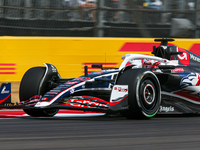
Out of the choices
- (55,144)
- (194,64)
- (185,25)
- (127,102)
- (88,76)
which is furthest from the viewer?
(185,25)

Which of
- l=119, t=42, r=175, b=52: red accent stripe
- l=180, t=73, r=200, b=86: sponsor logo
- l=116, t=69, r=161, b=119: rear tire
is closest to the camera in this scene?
l=116, t=69, r=161, b=119: rear tire

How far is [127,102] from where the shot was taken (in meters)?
5.48

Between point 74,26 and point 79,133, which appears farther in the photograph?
point 74,26

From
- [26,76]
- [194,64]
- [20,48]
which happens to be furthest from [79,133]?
Answer: [20,48]

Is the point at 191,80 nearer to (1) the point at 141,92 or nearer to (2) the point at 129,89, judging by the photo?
(1) the point at 141,92

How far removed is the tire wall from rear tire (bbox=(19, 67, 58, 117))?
2.39 meters

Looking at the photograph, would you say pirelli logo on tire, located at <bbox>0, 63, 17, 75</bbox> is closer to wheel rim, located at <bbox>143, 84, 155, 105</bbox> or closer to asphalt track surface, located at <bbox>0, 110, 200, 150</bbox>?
asphalt track surface, located at <bbox>0, 110, 200, 150</bbox>

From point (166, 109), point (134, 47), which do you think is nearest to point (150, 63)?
point (166, 109)

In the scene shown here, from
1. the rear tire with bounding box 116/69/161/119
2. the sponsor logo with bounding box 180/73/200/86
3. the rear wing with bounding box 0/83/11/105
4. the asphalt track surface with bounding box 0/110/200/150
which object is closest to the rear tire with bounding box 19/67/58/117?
the rear wing with bounding box 0/83/11/105

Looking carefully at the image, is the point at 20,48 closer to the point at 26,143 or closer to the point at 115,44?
the point at 115,44

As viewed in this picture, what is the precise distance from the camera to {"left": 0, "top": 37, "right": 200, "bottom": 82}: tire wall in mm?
8766

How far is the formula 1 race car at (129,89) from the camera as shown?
5488mm

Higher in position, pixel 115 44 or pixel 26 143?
pixel 115 44

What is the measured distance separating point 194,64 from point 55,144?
4012 millimetres
